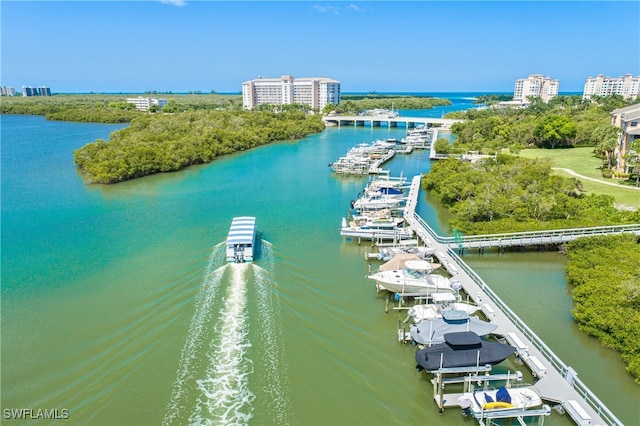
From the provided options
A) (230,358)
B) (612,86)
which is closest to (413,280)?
(230,358)

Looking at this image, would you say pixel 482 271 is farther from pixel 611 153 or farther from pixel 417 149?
pixel 417 149

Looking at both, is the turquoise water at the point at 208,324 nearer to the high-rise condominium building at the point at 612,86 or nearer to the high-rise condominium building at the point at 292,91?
the high-rise condominium building at the point at 292,91

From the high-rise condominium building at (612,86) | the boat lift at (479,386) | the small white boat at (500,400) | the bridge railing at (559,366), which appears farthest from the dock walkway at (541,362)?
the high-rise condominium building at (612,86)

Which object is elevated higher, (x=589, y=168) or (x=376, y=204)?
(x=589, y=168)

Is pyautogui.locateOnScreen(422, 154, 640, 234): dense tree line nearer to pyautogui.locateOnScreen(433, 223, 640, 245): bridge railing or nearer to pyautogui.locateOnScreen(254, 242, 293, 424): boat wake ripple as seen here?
pyautogui.locateOnScreen(433, 223, 640, 245): bridge railing

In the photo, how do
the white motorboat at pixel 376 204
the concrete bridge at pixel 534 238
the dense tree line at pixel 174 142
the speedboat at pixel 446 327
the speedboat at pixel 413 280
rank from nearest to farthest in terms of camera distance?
the speedboat at pixel 446 327 < the speedboat at pixel 413 280 < the concrete bridge at pixel 534 238 < the white motorboat at pixel 376 204 < the dense tree line at pixel 174 142

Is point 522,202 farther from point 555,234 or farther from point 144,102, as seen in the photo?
point 144,102

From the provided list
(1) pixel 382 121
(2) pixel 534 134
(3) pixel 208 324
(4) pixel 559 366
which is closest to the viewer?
(4) pixel 559 366
